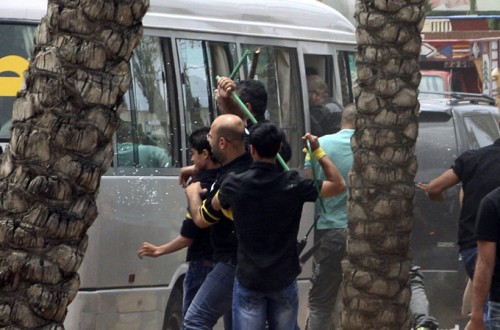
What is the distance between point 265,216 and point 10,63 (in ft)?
8.84

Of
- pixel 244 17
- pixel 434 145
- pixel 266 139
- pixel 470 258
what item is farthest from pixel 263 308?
pixel 434 145

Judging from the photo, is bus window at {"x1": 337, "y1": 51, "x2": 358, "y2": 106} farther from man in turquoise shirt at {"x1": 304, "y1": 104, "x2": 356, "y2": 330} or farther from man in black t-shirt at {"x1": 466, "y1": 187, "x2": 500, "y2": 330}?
man in black t-shirt at {"x1": 466, "y1": 187, "x2": 500, "y2": 330}

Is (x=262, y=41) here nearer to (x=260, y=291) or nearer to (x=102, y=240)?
(x=102, y=240)

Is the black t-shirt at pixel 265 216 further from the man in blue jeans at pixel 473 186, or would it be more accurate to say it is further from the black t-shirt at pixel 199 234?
the man in blue jeans at pixel 473 186

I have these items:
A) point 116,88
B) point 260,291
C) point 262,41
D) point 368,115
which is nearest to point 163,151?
point 262,41

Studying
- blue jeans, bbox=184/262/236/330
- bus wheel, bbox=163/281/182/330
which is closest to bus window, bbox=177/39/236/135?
bus wheel, bbox=163/281/182/330

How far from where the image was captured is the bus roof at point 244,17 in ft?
30.1

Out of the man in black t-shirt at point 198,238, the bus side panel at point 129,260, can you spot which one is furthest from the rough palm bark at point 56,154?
the bus side panel at point 129,260

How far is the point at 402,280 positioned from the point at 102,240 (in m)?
2.32

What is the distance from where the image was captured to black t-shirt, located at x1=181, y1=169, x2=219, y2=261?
25.9 feet

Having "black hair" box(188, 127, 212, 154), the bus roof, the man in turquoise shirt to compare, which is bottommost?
the man in turquoise shirt

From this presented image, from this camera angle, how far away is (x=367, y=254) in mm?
8016

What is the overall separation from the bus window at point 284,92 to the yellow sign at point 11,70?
8.83 ft

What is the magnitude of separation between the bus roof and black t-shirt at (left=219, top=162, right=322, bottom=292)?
273 cm
